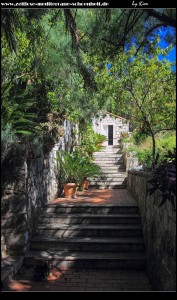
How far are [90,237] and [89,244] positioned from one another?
26cm

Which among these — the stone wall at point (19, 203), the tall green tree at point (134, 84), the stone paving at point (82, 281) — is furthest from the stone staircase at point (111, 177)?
the stone paving at point (82, 281)

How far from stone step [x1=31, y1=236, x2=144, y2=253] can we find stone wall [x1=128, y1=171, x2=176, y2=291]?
0.30m

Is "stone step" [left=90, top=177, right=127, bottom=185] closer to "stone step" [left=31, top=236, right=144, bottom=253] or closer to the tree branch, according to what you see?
"stone step" [left=31, top=236, right=144, bottom=253]

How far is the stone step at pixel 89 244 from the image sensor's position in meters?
4.36

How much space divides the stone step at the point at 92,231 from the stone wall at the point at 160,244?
53 centimetres

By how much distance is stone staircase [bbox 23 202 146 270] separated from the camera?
405 centimetres

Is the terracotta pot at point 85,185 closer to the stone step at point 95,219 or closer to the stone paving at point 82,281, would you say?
the stone step at point 95,219

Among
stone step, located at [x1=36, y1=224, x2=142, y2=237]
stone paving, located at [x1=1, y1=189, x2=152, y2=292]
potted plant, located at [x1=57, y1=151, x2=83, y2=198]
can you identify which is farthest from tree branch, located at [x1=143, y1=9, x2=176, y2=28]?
potted plant, located at [x1=57, y1=151, x2=83, y2=198]

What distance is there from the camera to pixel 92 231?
4.71 metres

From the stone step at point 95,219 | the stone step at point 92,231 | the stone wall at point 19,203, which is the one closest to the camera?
the stone wall at point 19,203

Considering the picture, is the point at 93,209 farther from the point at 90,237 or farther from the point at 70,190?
the point at 70,190

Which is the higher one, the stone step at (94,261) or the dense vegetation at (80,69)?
the dense vegetation at (80,69)

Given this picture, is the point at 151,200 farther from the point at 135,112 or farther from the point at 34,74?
the point at 34,74
